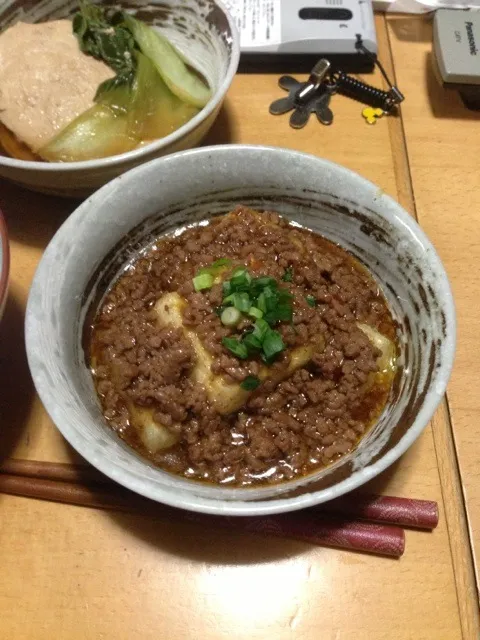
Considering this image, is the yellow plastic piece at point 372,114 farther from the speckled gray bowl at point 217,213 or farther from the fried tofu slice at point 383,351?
the fried tofu slice at point 383,351

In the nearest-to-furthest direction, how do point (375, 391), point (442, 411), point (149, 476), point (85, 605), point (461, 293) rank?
1. point (149, 476)
2. point (85, 605)
3. point (375, 391)
4. point (442, 411)
5. point (461, 293)

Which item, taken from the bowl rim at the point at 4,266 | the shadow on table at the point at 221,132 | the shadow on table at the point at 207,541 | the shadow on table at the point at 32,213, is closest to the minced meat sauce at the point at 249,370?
the shadow on table at the point at 207,541

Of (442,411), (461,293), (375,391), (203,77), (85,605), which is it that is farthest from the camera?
(203,77)

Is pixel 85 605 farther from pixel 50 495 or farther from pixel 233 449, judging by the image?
pixel 233 449

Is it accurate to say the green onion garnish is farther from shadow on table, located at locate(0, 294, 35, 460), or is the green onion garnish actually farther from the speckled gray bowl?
shadow on table, located at locate(0, 294, 35, 460)

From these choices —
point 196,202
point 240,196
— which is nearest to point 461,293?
point 240,196

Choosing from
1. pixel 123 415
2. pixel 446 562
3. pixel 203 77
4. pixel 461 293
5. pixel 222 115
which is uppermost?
pixel 203 77

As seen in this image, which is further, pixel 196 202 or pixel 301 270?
pixel 196 202
